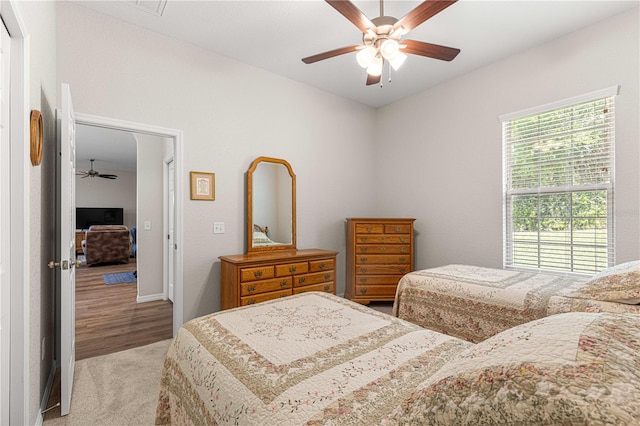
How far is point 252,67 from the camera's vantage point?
3.54m

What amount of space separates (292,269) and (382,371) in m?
2.31

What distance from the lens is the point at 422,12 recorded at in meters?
1.88

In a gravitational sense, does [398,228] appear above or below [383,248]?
above

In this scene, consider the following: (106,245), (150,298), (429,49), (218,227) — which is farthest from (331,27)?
(106,245)

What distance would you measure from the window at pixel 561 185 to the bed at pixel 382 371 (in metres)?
2.56

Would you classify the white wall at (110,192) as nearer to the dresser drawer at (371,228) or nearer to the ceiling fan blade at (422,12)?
the dresser drawer at (371,228)

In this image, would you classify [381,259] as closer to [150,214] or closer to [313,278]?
[313,278]

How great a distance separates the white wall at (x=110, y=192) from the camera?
9.88 m

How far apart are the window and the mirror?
2497 millimetres

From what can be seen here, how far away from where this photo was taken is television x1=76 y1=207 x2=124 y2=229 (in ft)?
31.5

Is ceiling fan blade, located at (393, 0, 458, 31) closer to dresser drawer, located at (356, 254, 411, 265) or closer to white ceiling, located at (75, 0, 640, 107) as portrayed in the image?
white ceiling, located at (75, 0, 640, 107)

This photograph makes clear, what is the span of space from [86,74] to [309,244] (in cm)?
284

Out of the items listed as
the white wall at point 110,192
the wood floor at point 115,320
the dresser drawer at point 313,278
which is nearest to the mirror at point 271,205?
the dresser drawer at point 313,278

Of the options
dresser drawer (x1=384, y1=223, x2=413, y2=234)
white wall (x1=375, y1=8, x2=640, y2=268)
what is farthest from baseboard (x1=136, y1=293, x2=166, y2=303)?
white wall (x1=375, y1=8, x2=640, y2=268)
